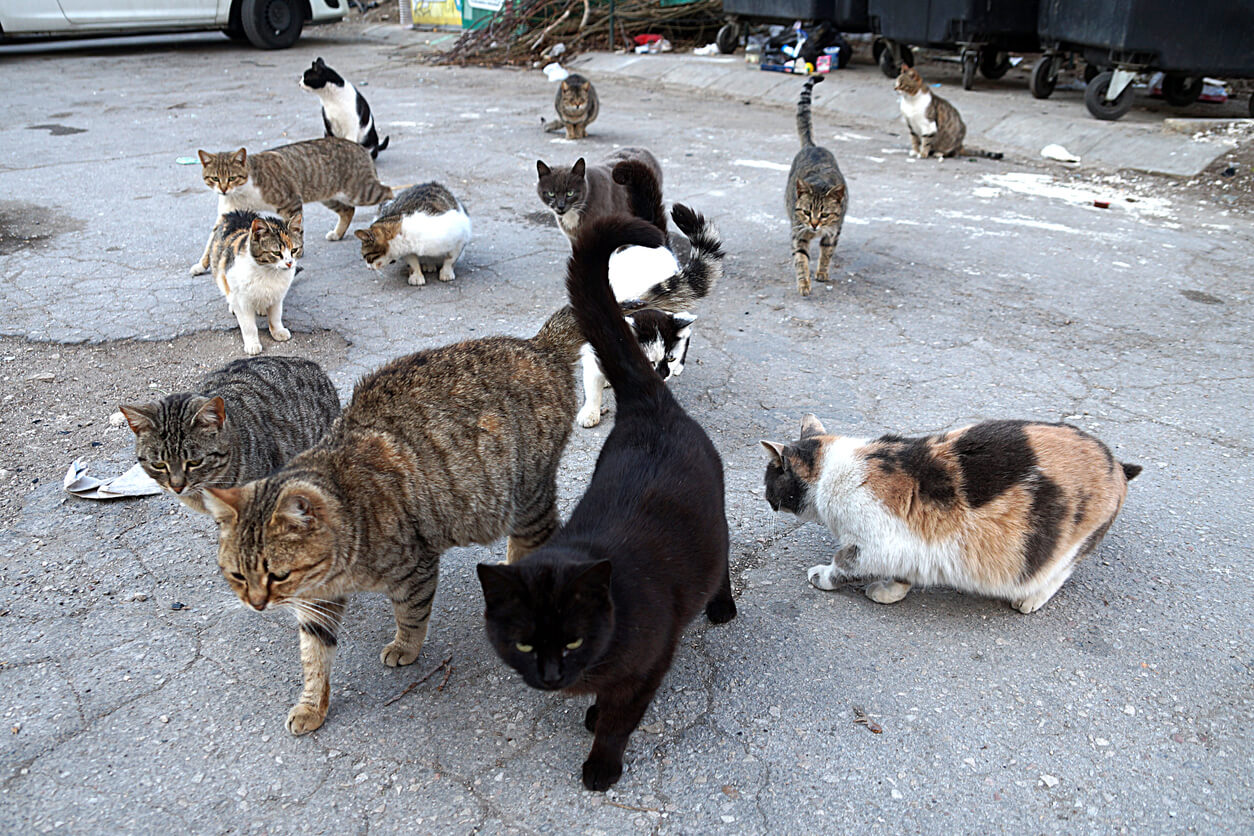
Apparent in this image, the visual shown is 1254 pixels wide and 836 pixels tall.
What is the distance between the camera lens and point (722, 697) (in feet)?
8.36

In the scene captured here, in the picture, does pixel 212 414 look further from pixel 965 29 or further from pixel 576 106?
pixel 965 29

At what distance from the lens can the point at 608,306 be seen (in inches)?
106

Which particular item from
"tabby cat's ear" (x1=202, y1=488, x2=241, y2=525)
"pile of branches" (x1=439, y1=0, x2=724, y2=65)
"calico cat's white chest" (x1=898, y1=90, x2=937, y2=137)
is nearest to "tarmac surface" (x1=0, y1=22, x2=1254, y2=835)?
"tabby cat's ear" (x1=202, y1=488, x2=241, y2=525)

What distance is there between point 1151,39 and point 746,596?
25.0 feet

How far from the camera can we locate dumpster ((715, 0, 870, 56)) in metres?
11.8

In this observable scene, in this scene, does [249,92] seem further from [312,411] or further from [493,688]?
[493,688]

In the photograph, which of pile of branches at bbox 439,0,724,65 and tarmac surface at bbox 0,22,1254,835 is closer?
tarmac surface at bbox 0,22,1254,835

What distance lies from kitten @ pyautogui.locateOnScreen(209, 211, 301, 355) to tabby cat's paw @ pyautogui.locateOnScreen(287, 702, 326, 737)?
277cm

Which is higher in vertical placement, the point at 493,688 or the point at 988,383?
the point at 988,383

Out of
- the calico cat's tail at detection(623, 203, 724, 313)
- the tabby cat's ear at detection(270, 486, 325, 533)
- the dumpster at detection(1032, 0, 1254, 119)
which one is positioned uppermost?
the dumpster at detection(1032, 0, 1254, 119)

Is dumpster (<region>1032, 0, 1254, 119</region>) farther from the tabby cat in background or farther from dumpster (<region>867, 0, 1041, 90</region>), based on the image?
the tabby cat in background

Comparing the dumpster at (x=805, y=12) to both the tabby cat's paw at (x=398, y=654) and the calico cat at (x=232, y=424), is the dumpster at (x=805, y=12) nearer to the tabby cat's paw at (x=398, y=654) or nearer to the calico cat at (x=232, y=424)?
the calico cat at (x=232, y=424)

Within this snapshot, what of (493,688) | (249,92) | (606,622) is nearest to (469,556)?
(493,688)

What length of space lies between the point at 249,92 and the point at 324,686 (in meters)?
12.1
